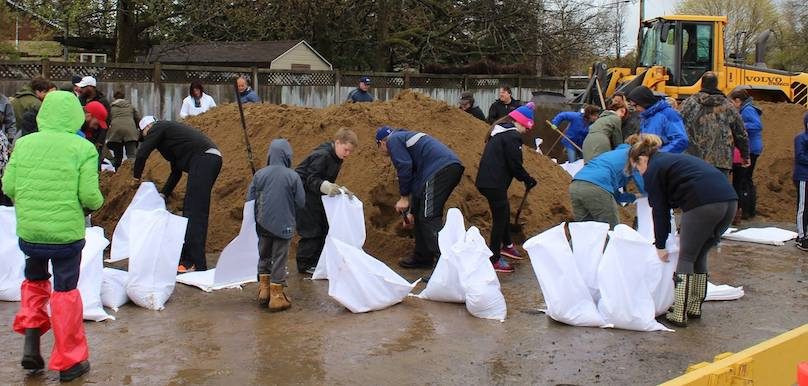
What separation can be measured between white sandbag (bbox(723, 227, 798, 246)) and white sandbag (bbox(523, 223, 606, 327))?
15.4 feet

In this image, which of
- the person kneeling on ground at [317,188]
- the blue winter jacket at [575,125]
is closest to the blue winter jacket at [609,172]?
the person kneeling on ground at [317,188]

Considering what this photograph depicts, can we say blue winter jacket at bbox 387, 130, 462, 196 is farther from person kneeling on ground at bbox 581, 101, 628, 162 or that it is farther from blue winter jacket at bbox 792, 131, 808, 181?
blue winter jacket at bbox 792, 131, 808, 181

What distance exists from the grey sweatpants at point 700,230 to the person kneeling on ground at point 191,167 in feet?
13.3

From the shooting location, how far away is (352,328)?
5695 millimetres

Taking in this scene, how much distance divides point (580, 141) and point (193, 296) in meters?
6.31

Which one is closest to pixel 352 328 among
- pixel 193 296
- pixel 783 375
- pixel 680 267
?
pixel 193 296

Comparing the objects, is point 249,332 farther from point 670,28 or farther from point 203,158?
point 670,28

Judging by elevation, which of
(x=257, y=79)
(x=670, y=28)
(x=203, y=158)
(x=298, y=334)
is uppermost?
(x=670, y=28)

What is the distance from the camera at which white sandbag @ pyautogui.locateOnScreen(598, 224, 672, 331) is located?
569cm

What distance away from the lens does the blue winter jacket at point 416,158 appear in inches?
290

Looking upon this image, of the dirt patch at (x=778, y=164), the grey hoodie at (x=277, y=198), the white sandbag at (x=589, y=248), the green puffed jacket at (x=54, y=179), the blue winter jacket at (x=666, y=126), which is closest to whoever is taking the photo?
the green puffed jacket at (x=54, y=179)

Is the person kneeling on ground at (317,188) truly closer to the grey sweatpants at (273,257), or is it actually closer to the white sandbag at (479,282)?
the grey sweatpants at (273,257)

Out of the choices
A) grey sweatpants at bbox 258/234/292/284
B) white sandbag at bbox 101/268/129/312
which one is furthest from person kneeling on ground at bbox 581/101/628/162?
white sandbag at bbox 101/268/129/312

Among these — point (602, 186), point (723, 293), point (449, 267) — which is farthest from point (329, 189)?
point (723, 293)
